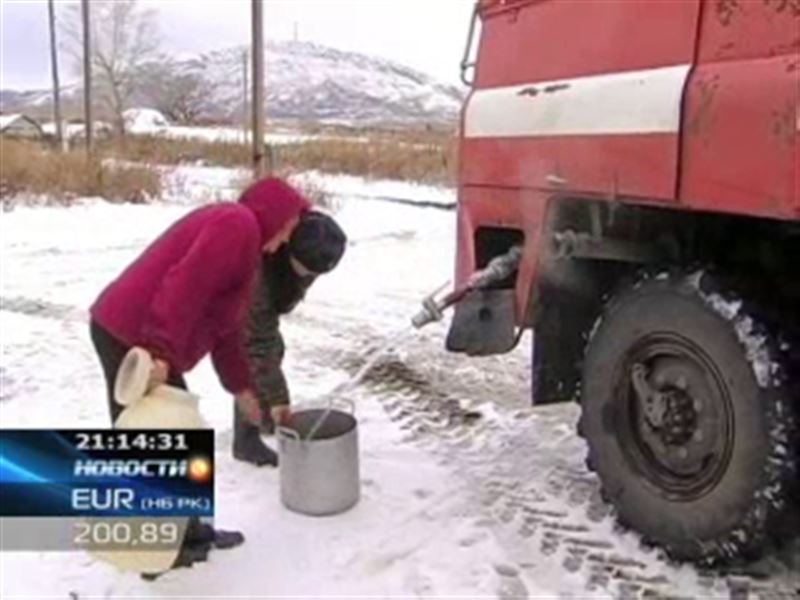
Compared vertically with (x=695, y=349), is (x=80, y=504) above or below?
below

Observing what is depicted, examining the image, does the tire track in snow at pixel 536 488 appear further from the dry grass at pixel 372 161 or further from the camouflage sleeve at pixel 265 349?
the dry grass at pixel 372 161

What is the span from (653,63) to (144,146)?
23977 millimetres

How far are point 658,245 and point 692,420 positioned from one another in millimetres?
625

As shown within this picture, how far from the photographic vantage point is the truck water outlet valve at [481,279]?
151 inches

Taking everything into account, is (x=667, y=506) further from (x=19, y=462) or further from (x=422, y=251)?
(x=422, y=251)

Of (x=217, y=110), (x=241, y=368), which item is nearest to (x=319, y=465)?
(x=241, y=368)

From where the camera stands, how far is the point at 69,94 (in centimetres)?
10131

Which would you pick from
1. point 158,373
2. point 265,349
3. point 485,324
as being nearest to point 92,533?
point 158,373

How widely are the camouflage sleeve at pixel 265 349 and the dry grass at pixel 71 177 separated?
12.9 metres

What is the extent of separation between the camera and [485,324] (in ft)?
12.8

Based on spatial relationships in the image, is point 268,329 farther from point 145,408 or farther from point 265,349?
point 145,408

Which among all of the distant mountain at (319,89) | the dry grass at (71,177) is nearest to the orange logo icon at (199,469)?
the dry grass at (71,177)

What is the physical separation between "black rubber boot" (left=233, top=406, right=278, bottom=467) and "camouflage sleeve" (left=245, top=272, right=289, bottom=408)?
0.13 metres

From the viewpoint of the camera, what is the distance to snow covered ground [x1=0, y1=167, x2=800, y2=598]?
3211 millimetres
